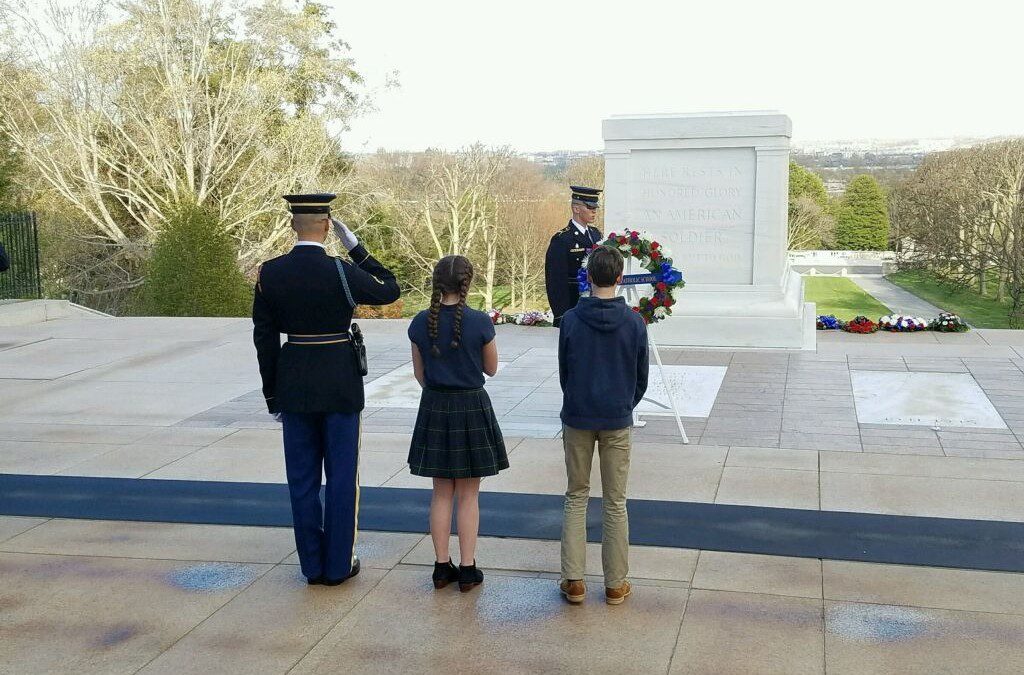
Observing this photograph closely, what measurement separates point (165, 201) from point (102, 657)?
26163 millimetres

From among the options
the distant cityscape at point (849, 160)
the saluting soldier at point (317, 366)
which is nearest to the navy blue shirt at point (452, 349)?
the saluting soldier at point (317, 366)

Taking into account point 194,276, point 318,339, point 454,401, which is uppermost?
point 318,339

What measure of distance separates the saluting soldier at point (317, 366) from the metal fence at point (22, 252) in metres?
14.2

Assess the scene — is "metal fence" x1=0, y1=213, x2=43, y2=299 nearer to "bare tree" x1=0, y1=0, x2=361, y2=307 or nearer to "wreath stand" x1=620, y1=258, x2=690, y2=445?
"bare tree" x1=0, y1=0, x2=361, y2=307

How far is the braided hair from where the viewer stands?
445 centimetres

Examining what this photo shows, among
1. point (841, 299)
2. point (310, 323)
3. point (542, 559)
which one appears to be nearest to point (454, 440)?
point (310, 323)

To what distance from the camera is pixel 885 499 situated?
19.7 ft

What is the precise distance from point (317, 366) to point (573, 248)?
4.11 metres

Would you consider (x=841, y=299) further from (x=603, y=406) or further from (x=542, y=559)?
(x=603, y=406)

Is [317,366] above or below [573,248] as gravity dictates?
below

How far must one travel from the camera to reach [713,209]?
12.4m

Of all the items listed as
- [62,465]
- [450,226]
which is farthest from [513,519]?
[450,226]

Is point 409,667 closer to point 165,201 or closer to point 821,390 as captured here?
point 821,390

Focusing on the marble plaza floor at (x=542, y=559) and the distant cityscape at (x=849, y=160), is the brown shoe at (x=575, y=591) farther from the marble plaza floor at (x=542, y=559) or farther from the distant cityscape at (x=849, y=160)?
the distant cityscape at (x=849, y=160)
